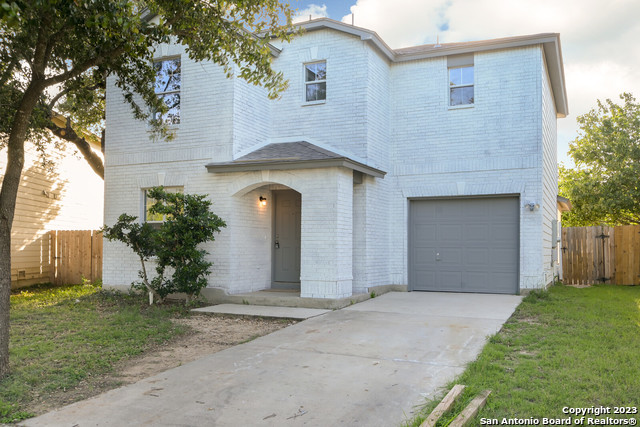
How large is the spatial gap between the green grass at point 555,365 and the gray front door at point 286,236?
5.40 m

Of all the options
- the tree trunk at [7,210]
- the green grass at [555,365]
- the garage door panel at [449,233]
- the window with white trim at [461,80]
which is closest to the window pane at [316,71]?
the window with white trim at [461,80]

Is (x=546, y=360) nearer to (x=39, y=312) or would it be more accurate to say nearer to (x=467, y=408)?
(x=467, y=408)

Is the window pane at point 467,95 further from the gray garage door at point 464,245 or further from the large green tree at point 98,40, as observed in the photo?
the large green tree at point 98,40

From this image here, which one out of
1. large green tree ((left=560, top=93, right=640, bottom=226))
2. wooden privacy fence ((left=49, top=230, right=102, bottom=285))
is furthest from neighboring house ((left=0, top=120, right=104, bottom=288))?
large green tree ((left=560, top=93, right=640, bottom=226))

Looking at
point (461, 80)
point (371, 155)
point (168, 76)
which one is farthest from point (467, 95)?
point (168, 76)

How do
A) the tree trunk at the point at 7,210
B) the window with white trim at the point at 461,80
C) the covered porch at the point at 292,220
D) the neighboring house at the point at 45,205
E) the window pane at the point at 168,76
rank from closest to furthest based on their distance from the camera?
the tree trunk at the point at 7,210, the covered porch at the point at 292,220, the window pane at the point at 168,76, the window with white trim at the point at 461,80, the neighboring house at the point at 45,205

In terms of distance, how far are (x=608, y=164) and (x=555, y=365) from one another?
18.7 m

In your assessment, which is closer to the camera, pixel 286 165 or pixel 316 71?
pixel 286 165

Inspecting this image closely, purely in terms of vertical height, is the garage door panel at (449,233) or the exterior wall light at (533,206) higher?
the exterior wall light at (533,206)

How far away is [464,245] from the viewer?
1225 centimetres

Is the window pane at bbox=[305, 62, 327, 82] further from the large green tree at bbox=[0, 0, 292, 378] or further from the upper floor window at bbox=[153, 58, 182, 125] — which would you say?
the large green tree at bbox=[0, 0, 292, 378]

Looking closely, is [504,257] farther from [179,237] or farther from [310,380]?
[310,380]

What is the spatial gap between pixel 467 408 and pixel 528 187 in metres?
8.60

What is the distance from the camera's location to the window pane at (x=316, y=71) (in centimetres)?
1245
